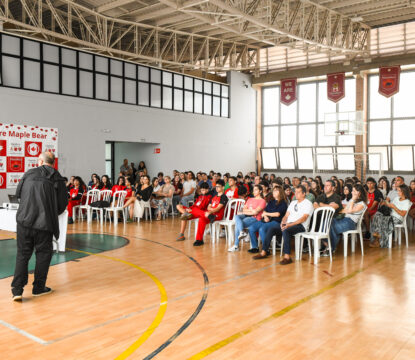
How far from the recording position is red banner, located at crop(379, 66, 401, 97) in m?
15.7

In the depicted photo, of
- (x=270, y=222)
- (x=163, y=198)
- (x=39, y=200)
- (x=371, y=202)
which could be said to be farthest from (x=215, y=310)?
(x=163, y=198)

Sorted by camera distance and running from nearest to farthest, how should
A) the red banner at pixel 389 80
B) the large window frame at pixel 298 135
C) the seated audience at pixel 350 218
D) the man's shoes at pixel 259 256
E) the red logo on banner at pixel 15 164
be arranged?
1. the man's shoes at pixel 259 256
2. the seated audience at pixel 350 218
3. the red logo on banner at pixel 15 164
4. the red banner at pixel 389 80
5. the large window frame at pixel 298 135

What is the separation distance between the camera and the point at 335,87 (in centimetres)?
1711

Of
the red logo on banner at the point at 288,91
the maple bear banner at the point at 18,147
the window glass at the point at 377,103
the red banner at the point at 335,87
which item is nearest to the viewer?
the maple bear banner at the point at 18,147

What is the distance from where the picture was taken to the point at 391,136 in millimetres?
17328

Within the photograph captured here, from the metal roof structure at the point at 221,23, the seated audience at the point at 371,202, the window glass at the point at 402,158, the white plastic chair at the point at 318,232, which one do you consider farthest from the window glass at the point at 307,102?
the white plastic chair at the point at 318,232

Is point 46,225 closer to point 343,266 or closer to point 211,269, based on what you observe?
point 211,269

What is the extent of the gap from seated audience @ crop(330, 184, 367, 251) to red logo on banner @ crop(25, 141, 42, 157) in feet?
31.3

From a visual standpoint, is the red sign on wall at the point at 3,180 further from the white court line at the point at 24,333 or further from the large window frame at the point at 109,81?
the white court line at the point at 24,333

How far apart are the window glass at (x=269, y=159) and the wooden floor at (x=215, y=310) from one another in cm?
1410

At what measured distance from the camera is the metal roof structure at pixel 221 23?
11.6 meters

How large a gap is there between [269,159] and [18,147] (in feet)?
39.9

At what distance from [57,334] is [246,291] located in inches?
84.8

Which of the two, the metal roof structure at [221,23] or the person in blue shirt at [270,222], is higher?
the metal roof structure at [221,23]
